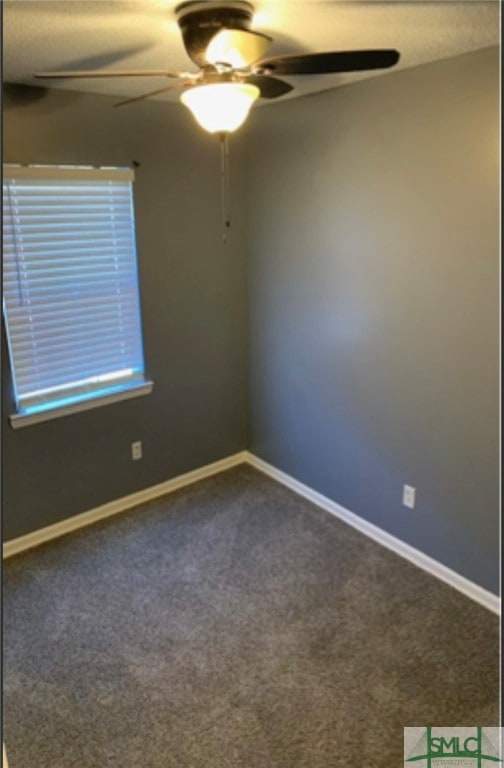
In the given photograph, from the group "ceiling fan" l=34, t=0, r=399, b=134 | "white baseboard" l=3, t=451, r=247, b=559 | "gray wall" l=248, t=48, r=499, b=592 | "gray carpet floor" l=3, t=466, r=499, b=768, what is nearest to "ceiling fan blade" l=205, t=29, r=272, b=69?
"ceiling fan" l=34, t=0, r=399, b=134

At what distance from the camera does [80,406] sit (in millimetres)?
3078

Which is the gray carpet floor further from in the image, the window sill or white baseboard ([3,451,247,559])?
the window sill

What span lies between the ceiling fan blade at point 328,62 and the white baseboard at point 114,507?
8.23 ft

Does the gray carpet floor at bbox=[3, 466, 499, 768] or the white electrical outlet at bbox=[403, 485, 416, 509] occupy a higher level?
the white electrical outlet at bbox=[403, 485, 416, 509]

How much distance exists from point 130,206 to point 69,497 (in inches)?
64.9

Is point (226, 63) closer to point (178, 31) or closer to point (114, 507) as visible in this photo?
point (178, 31)

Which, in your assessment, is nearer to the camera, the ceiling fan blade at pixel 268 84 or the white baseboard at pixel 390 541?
the ceiling fan blade at pixel 268 84

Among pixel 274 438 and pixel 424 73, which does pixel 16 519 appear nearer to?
pixel 274 438

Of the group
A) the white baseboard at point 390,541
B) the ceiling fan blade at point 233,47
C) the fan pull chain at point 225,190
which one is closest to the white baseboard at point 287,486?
the white baseboard at point 390,541

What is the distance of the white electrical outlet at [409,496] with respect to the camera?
2.83m

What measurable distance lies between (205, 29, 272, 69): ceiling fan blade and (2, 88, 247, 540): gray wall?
1.32m

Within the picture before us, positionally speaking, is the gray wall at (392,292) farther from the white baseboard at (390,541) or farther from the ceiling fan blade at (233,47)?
the ceiling fan blade at (233,47)

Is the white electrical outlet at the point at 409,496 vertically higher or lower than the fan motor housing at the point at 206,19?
lower

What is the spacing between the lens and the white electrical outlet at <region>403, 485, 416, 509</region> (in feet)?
9.30
